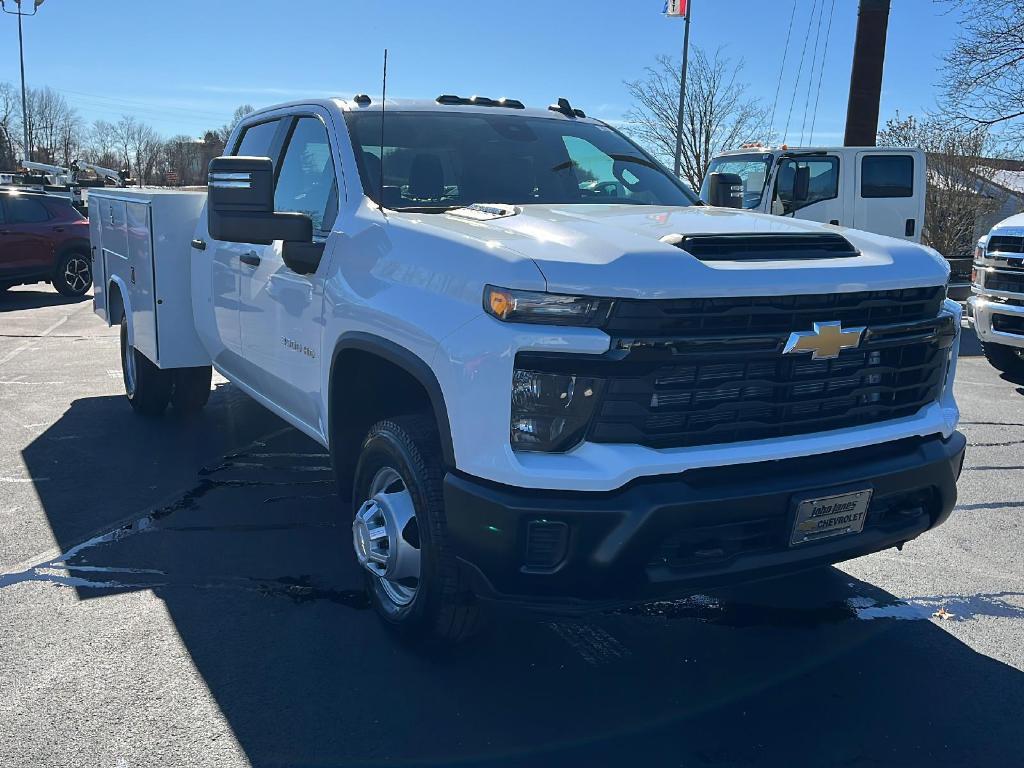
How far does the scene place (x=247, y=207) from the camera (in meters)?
3.67

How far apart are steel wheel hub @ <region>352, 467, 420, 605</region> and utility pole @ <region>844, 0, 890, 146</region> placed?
1991cm

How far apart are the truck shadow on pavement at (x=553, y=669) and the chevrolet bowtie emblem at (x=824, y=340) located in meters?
1.20

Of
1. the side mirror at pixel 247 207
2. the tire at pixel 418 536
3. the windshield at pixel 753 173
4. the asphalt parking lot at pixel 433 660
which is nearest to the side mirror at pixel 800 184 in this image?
the windshield at pixel 753 173

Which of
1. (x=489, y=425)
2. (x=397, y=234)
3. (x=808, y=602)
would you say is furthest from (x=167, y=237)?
(x=808, y=602)

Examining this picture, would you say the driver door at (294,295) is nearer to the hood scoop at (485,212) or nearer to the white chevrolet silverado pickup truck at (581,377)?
the white chevrolet silverado pickup truck at (581,377)

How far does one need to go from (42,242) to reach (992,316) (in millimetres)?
13701

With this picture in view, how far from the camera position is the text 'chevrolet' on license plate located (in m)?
2.88

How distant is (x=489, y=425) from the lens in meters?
2.72

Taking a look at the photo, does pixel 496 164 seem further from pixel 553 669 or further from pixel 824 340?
pixel 553 669

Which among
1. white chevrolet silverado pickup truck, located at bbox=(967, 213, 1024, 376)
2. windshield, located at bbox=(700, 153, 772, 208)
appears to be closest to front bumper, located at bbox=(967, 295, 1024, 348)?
white chevrolet silverado pickup truck, located at bbox=(967, 213, 1024, 376)

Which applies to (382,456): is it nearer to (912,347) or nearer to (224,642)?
(224,642)

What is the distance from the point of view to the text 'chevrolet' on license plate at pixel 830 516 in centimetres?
288

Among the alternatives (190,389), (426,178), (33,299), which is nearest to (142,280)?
(190,389)

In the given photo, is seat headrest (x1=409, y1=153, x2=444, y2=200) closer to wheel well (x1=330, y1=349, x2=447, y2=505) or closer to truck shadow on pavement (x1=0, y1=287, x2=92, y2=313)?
wheel well (x1=330, y1=349, x2=447, y2=505)
